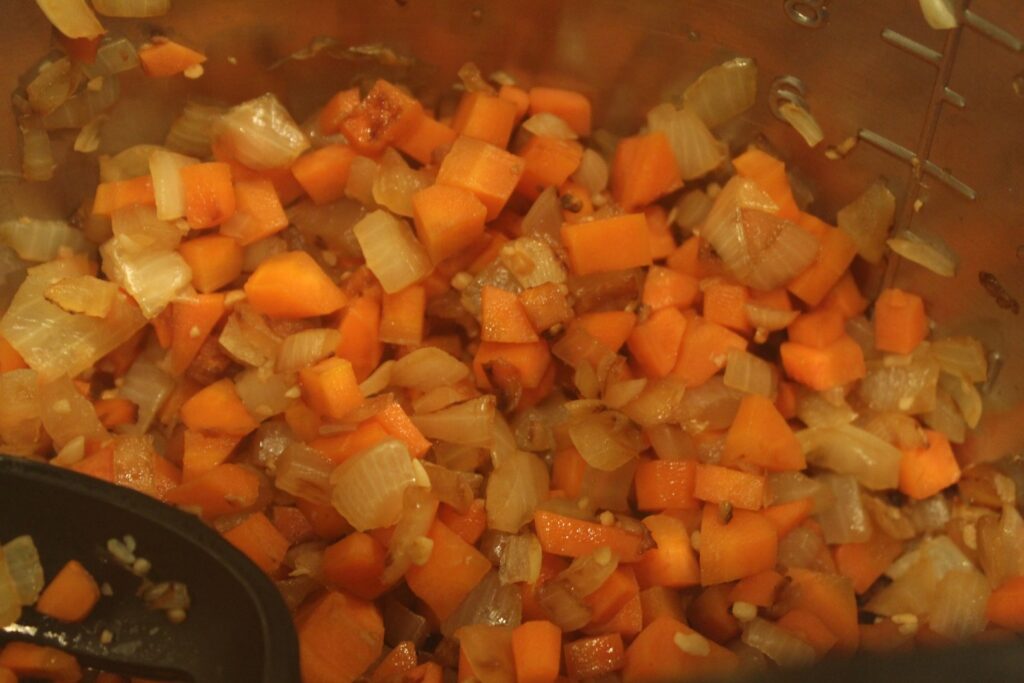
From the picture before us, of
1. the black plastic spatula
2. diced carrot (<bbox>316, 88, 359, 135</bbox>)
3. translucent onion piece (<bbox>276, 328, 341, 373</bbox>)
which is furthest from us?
diced carrot (<bbox>316, 88, 359, 135</bbox>)

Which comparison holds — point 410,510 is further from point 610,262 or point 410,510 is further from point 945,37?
point 945,37

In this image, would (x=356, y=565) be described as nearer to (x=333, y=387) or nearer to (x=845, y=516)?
(x=333, y=387)

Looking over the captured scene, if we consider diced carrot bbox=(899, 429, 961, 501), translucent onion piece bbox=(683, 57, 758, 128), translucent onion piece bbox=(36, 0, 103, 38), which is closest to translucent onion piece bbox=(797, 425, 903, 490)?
diced carrot bbox=(899, 429, 961, 501)

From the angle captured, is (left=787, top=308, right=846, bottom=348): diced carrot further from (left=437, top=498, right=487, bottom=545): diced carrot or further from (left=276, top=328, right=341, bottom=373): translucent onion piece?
(left=276, top=328, right=341, bottom=373): translucent onion piece

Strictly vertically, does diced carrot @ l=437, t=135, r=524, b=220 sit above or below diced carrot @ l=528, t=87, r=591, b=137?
below

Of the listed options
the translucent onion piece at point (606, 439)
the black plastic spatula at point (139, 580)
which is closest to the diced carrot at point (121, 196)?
the black plastic spatula at point (139, 580)

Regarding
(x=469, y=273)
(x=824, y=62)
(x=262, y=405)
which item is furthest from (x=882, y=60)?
(x=262, y=405)
